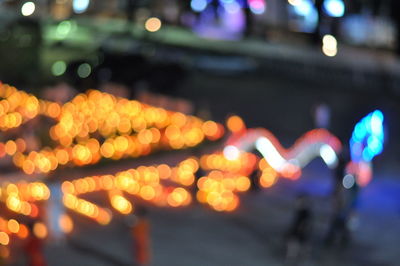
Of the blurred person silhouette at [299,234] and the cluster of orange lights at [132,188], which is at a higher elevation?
the cluster of orange lights at [132,188]

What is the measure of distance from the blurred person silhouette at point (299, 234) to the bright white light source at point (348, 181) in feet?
4.26

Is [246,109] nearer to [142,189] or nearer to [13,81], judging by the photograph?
[13,81]

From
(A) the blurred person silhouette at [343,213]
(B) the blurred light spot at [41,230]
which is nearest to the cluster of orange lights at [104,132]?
(B) the blurred light spot at [41,230]

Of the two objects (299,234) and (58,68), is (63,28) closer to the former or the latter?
(58,68)

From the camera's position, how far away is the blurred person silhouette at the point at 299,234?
489 inches

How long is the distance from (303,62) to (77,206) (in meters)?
15.1

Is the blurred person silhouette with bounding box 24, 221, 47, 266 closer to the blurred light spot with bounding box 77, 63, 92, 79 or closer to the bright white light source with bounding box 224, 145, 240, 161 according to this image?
the bright white light source with bounding box 224, 145, 240, 161

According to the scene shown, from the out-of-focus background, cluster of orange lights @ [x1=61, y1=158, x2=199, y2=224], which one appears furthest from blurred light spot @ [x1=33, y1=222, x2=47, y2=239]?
cluster of orange lights @ [x1=61, y1=158, x2=199, y2=224]

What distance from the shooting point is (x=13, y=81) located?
23.9 meters

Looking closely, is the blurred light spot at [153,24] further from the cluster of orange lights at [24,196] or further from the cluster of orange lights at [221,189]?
the cluster of orange lights at [24,196]

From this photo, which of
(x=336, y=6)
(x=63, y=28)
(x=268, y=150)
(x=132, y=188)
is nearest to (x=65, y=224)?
(x=132, y=188)

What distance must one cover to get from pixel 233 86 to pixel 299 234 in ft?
49.7

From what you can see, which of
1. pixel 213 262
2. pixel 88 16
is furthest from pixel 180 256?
pixel 88 16

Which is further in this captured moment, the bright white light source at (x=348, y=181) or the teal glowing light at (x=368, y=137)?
the teal glowing light at (x=368, y=137)
